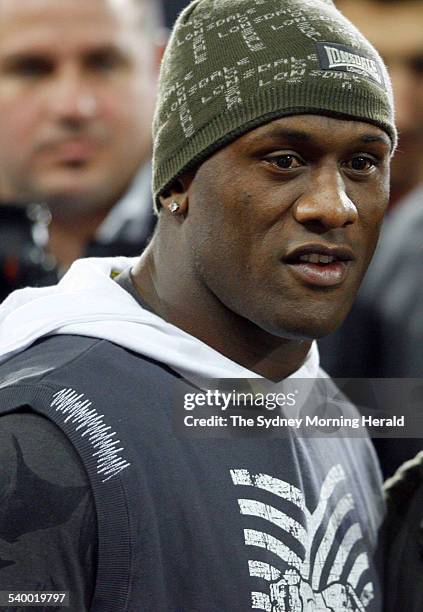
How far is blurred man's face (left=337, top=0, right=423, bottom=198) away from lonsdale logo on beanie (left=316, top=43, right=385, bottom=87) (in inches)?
82.0

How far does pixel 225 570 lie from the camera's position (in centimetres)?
217

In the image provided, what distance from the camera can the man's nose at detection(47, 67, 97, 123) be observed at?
4.12 m

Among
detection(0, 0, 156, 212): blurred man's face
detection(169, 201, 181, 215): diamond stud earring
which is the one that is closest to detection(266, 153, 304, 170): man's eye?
detection(169, 201, 181, 215): diamond stud earring

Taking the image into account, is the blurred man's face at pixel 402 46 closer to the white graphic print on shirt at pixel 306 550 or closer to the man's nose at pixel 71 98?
the man's nose at pixel 71 98

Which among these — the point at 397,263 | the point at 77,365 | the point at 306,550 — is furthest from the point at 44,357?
the point at 397,263

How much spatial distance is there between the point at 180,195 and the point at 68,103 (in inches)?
72.0

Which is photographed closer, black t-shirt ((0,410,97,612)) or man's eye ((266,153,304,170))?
black t-shirt ((0,410,97,612))

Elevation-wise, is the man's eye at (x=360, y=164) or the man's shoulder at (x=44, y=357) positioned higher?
the man's eye at (x=360, y=164)

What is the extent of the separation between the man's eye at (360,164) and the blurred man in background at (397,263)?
76 centimetres

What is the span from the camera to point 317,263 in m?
2.27

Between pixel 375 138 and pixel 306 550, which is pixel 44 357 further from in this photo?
pixel 375 138

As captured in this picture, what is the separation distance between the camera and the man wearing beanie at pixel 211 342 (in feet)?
6.73

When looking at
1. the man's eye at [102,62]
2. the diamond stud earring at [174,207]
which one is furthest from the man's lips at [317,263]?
the man's eye at [102,62]

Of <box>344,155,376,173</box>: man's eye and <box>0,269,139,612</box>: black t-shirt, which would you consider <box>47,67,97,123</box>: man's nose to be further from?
<box>0,269,139,612</box>: black t-shirt
